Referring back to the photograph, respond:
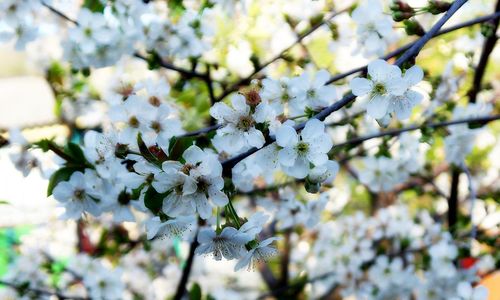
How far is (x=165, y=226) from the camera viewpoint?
3.09 feet

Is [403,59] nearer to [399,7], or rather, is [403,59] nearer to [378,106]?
[378,106]

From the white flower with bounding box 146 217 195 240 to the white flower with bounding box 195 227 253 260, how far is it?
51mm

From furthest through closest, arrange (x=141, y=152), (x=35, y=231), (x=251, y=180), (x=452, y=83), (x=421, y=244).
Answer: (x=35, y=231)
(x=421, y=244)
(x=452, y=83)
(x=251, y=180)
(x=141, y=152)

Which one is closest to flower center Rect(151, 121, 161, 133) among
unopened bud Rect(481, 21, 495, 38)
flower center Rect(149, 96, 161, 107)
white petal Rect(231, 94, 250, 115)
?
flower center Rect(149, 96, 161, 107)

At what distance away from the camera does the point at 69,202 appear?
3.76 ft

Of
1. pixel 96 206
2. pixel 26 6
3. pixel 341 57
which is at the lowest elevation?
pixel 341 57

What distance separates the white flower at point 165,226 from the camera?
925 mm

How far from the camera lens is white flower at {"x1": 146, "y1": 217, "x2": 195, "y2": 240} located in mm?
925

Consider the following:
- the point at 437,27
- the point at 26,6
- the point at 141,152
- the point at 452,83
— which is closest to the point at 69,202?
the point at 141,152

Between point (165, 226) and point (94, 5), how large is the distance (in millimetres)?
905

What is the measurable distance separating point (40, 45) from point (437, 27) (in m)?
2.98

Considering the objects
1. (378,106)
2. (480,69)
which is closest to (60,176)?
(378,106)

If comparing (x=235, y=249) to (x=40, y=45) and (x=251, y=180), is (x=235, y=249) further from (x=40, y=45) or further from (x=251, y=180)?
(x=40, y=45)

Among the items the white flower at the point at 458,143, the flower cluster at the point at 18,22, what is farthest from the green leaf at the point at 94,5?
the white flower at the point at 458,143
